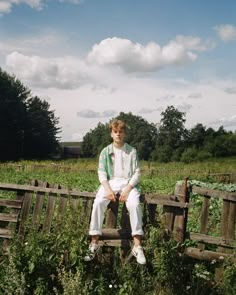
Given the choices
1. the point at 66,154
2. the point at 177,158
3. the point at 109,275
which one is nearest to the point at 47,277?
the point at 109,275

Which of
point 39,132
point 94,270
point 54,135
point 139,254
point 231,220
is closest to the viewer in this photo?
point 139,254

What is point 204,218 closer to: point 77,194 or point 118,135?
point 118,135

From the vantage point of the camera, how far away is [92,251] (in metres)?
4.84

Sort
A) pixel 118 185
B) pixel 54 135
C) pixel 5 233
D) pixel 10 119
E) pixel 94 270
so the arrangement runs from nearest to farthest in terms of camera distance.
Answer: pixel 94 270
pixel 118 185
pixel 5 233
pixel 10 119
pixel 54 135

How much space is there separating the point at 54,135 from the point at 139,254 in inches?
2649

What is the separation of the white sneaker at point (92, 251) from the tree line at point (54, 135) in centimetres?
5724

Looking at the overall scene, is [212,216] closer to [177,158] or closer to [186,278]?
[186,278]

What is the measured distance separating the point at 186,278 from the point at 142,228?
761 mm

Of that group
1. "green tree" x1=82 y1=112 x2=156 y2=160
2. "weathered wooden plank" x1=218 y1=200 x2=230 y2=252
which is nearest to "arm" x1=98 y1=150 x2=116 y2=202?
"weathered wooden plank" x1=218 y1=200 x2=230 y2=252

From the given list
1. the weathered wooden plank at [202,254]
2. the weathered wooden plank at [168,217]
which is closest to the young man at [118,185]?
the weathered wooden plank at [168,217]

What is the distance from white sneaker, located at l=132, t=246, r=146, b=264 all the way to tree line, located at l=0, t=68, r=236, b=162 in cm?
5751

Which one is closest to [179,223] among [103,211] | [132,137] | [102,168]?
[103,211]

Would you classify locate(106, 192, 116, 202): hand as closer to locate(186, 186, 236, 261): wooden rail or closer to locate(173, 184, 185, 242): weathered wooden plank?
locate(173, 184, 185, 242): weathered wooden plank

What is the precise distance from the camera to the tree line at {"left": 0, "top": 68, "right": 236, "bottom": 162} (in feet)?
204
